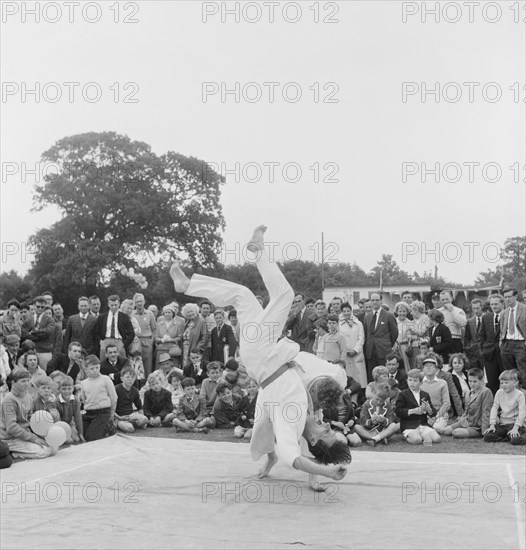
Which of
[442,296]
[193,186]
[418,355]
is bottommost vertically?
[418,355]

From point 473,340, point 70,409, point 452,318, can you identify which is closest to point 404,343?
point 452,318

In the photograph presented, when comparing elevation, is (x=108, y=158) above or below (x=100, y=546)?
above

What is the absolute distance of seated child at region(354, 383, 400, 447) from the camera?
881 cm

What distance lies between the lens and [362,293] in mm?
41594

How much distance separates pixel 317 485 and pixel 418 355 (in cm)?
531

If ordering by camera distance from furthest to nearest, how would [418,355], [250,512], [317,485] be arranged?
[418,355], [317,485], [250,512]

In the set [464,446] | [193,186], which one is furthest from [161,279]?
[464,446]

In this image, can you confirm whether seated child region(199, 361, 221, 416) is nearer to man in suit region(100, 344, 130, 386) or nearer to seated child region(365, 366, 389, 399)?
man in suit region(100, 344, 130, 386)

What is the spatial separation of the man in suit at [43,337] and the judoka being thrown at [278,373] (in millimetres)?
5556

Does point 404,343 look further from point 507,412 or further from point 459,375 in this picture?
point 507,412

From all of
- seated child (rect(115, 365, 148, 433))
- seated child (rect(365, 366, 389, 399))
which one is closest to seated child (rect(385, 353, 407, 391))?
seated child (rect(365, 366, 389, 399))

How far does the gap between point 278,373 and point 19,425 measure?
348 cm

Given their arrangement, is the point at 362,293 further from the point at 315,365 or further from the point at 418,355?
the point at 315,365

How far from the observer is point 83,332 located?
1119cm
